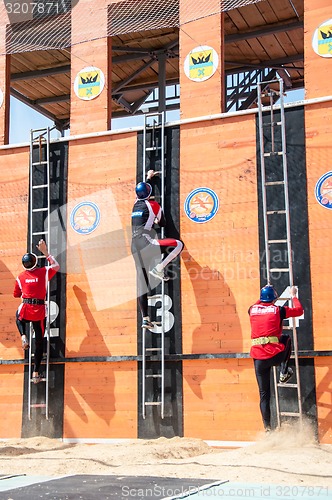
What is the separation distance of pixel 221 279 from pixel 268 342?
167 centimetres

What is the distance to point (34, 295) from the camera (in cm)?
1282

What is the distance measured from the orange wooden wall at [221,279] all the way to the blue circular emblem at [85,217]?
5.62 feet

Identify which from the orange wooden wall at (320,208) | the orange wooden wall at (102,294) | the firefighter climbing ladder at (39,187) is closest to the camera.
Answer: the orange wooden wall at (320,208)

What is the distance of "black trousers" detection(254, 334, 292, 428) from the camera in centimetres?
1084

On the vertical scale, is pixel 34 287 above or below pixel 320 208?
below

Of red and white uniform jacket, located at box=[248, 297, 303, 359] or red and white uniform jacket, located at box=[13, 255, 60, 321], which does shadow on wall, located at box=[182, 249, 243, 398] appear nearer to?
red and white uniform jacket, located at box=[248, 297, 303, 359]

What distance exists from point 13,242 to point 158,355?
3676mm

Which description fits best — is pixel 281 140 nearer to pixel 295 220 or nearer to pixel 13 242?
pixel 295 220

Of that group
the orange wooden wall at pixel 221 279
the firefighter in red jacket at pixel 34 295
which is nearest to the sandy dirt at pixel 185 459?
the orange wooden wall at pixel 221 279

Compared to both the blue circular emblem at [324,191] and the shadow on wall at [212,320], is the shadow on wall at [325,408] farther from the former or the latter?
the blue circular emblem at [324,191]

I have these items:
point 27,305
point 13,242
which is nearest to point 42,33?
point 13,242

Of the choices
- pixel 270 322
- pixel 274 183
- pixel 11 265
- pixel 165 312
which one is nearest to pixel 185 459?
pixel 270 322

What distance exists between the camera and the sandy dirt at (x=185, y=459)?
845 cm

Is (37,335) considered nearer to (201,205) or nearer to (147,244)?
(147,244)
